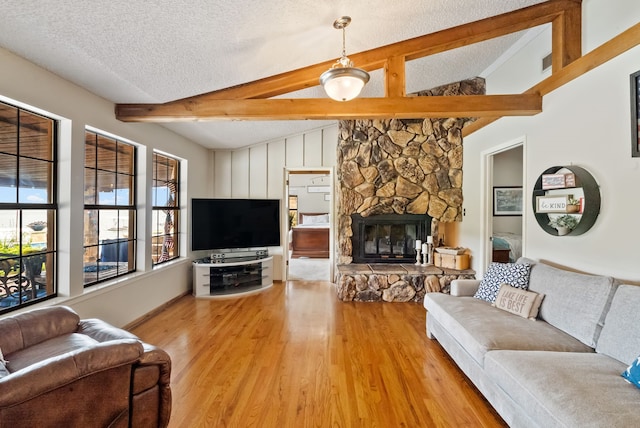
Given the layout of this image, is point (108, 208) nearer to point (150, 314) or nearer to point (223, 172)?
point (150, 314)

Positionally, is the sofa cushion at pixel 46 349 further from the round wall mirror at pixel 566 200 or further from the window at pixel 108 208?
the round wall mirror at pixel 566 200

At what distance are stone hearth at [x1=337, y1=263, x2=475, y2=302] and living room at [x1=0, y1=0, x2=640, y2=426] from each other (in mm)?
629

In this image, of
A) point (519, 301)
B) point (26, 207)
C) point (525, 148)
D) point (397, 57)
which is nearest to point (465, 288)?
point (519, 301)

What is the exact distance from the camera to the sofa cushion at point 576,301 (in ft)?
6.42

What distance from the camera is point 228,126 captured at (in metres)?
4.16

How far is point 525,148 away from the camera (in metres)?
3.27

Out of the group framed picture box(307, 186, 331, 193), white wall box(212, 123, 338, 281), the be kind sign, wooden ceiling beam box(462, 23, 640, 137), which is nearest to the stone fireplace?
white wall box(212, 123, 338, 281)

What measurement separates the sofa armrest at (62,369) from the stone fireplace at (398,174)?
364 cm

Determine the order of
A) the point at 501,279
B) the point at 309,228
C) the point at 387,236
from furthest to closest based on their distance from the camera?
the point at 309,228 < the point at 387,236 < the point at 501,279

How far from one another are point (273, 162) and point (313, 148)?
0.78 m

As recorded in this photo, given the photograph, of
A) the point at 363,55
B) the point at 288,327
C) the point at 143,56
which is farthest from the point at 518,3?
the point at 288,327

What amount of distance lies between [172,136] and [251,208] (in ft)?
5.28

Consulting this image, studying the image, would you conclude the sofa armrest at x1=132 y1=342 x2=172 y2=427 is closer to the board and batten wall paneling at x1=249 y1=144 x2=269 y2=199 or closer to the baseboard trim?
the baseboard trim

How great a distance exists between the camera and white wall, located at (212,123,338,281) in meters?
5.38
